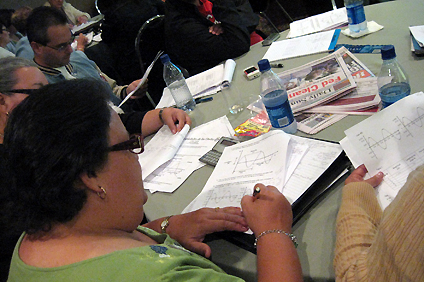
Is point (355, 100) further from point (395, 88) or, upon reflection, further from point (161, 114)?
point (161, 114)

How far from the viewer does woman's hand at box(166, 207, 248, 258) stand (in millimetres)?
769

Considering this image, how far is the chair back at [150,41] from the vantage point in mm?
2158

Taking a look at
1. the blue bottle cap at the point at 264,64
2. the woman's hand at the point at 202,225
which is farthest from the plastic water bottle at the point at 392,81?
the woman's hand at the point at 202,225

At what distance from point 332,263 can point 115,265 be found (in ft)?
1.46

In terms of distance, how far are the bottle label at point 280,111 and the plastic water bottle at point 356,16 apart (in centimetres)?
71

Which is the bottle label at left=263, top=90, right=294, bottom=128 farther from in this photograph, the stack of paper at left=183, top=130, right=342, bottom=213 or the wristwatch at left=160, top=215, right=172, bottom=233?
the wristwatch at left=160, top=215, right=172, bottom=233

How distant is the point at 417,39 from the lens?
118cm

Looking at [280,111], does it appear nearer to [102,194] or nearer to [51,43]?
[102,194]

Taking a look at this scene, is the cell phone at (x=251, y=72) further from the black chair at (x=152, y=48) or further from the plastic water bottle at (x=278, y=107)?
the black chair at (x=152, y=48)

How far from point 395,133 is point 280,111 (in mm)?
343

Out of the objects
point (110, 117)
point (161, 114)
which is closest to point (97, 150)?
point (110, 117)

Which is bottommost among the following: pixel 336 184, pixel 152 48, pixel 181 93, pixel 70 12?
pixel 336 184

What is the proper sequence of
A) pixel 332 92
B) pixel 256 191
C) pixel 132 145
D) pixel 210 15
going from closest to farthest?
pixel 132 145, pixel 256 191, pixel 332 92, pixel 210 15

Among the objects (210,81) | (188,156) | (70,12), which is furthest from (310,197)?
(70,12)
